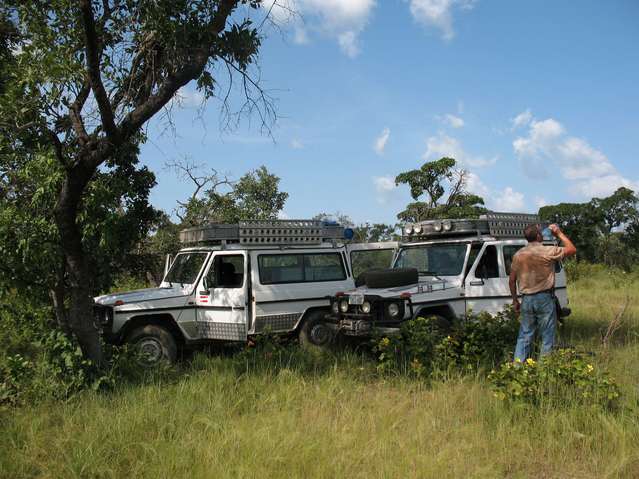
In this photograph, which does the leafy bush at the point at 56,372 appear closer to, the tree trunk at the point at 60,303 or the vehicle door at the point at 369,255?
the tree trunk at the point at 60,303

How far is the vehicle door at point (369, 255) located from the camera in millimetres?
9102

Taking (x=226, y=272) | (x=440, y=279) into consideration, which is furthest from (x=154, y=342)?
(x=440, y=279)

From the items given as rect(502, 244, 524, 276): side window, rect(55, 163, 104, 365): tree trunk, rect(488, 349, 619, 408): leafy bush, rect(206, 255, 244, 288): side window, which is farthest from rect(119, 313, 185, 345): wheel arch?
rect(502, 244, 524, 276): side window

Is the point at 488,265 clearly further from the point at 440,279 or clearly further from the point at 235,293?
the point at 235,293

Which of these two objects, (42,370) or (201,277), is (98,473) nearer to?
(42,370)

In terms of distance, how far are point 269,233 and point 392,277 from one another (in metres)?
1.87

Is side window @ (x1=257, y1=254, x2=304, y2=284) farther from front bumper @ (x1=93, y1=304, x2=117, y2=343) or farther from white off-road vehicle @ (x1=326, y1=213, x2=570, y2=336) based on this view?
front bumper @ (x1=93, y1=304, x2=117, y2=343)

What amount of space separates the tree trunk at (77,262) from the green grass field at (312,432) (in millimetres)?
755

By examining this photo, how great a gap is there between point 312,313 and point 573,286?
14.1m

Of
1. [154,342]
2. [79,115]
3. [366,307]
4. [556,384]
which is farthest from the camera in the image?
[154,342]

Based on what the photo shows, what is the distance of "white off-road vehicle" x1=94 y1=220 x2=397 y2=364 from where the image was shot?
756 cm

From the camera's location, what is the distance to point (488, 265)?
8305 millimetres

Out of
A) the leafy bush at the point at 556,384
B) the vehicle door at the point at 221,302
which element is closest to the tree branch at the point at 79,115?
the vehicle door at the point at 221,302

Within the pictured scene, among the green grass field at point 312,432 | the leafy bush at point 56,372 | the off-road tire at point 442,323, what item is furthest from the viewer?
the off-road tire at point 442,323
